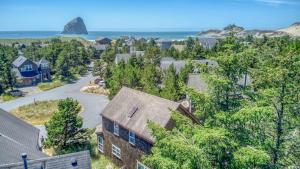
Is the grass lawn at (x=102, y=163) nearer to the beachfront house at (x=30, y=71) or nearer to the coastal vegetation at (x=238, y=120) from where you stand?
the coastal vegetation at (x=238, y=120)

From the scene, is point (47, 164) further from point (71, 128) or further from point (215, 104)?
point (71, 128)

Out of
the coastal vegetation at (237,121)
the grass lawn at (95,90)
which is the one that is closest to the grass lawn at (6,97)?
the grass lawn at (95,90)

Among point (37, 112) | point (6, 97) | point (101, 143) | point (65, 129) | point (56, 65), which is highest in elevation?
point (56, 65)

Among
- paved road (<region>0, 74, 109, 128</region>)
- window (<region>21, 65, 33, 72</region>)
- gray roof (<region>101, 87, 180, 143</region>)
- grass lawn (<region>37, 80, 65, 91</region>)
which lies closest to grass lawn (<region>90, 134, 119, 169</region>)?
gray roof (<region>101, 87, 180, 143</region>)

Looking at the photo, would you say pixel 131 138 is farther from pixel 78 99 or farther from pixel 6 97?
pixel 6 97

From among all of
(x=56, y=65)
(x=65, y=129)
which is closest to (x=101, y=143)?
(x=65, y=129)

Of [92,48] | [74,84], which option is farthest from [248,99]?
[92,48]

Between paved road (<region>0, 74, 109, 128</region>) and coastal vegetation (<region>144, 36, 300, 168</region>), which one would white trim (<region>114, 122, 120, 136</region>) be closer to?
coastal vegetation (<region>144, 36, 300, 168</region>)

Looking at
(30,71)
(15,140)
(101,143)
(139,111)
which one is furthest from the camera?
(30,71)
